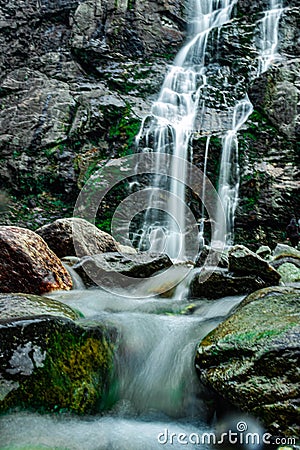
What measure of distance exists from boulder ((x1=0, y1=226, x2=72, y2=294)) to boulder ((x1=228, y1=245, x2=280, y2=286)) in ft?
7.73

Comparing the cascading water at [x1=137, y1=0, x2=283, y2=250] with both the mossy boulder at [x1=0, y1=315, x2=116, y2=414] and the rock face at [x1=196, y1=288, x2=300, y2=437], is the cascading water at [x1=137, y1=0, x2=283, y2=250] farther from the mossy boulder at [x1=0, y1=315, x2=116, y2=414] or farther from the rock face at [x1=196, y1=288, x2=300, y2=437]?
the mossy boulder at [x1=0, y1=315, x2=116, y2=414]

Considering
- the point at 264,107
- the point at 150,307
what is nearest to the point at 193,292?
the point at 150,307

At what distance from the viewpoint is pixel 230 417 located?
2773mm

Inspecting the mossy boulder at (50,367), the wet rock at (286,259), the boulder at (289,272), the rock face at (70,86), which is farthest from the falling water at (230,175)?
the mossy boulder at (50,367)

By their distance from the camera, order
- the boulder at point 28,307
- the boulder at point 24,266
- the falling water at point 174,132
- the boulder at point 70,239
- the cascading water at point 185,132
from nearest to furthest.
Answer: the boulder at point 28,307, the boulder at point 24,266, the boulder at point 70,239, the cascading water at point 185,132, the falling water at point 174,132

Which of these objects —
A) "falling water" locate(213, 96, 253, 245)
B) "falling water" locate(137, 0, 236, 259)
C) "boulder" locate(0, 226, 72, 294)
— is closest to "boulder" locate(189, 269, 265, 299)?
"boulder" locate(0, 226, 72, 294)

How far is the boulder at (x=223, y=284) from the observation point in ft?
16.5

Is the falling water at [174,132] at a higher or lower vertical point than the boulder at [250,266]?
higher

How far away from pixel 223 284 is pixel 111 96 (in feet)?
44.2

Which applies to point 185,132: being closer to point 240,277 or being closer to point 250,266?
point 250,266

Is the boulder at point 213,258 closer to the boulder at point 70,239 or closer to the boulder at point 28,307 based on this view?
the boulder at point 70,239

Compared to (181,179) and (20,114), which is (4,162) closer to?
(20,114)

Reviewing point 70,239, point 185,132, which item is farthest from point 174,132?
point 70,239

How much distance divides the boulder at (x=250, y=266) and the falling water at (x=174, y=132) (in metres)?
7.73
